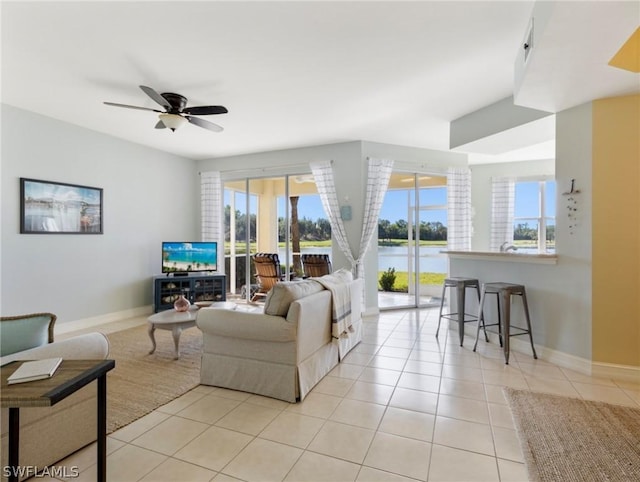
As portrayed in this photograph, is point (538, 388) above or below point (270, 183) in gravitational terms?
below

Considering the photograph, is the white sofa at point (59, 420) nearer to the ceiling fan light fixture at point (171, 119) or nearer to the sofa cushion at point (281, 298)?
the sofa cushion at point (281, 298)

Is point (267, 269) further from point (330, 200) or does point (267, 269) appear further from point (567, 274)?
point (567, 274)

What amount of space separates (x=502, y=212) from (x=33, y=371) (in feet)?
24.0

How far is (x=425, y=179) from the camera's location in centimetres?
593

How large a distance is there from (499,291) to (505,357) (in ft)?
2.13

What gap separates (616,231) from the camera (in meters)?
2.93

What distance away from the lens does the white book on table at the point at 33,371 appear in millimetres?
1335

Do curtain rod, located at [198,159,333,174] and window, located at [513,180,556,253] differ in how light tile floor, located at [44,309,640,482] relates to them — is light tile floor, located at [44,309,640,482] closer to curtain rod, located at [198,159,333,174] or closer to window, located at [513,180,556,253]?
curtain rod, located at [198,159,333,174]

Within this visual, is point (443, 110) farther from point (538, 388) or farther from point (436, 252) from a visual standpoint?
point (538, 388)

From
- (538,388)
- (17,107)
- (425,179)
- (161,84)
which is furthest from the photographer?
(425,179)

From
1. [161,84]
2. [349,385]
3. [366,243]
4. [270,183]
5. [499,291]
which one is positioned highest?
[161,84]

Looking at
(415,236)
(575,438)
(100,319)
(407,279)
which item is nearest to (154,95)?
(100,319)

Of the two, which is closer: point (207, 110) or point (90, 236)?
point (207, 110)

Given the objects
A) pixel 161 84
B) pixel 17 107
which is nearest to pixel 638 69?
pixel 161 84
